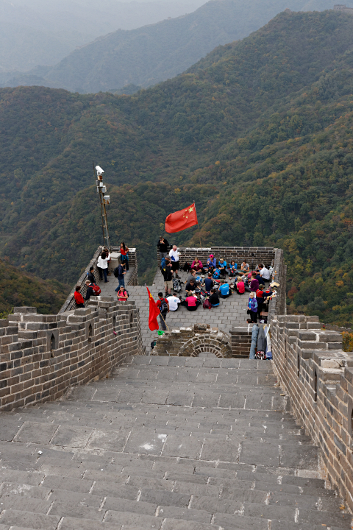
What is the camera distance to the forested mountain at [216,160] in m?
40.9

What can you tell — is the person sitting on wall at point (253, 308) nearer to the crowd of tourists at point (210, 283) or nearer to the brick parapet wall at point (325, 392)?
the crowd of tourists at point (210, 283)

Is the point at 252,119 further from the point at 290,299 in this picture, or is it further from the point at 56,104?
the point at 290,299

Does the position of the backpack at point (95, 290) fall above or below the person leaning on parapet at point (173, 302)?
above

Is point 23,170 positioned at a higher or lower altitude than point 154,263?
higher

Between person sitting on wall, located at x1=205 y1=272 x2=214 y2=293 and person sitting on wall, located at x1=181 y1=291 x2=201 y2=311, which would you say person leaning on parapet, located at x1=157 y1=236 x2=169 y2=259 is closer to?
person sitting on wall, located at x1=205 y1=272 x2=214 y2=293

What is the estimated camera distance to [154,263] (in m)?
45.2

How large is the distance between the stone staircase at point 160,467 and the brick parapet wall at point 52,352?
25cm

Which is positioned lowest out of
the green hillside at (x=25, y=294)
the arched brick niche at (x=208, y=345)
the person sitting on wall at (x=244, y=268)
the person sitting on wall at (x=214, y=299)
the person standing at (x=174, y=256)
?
the green hillside at (x=25, y=294)

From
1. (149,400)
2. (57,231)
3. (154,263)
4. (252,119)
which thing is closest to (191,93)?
(252,119)

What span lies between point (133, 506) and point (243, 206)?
136 feet

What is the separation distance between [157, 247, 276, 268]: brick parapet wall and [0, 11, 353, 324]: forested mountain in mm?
15943

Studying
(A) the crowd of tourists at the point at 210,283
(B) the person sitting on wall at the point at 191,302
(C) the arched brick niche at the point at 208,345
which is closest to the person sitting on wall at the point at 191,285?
(A) the crowd of tourists at the point at 210,283

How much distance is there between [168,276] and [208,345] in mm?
3128

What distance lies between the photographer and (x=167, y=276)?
1419 centimetres
